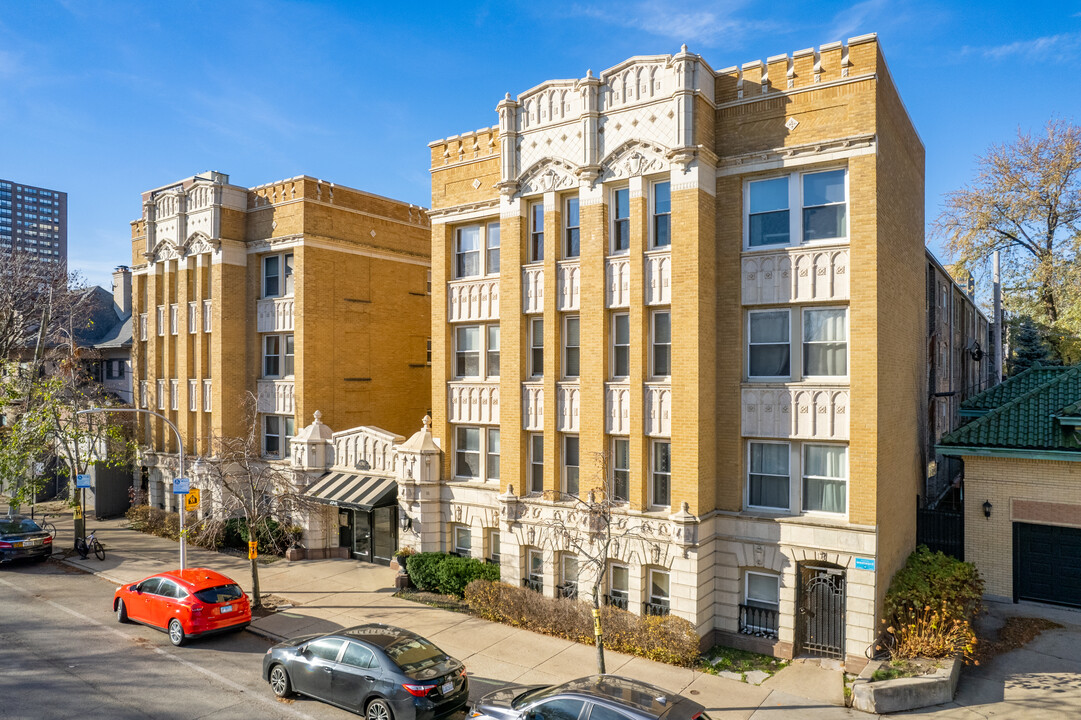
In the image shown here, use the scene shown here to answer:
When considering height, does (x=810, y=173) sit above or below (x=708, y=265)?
above

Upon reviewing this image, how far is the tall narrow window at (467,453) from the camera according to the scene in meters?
21.7

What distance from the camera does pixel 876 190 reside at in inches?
612

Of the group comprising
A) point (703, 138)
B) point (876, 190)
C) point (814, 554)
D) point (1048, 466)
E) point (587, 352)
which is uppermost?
point (703, 138)

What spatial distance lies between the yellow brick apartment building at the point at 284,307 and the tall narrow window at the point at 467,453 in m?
7.51

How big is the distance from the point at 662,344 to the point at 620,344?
1.25 m

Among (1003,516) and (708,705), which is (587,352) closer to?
(708,705)

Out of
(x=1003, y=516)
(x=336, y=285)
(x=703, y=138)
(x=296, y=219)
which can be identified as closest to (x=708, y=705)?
(x=1003, y=516)

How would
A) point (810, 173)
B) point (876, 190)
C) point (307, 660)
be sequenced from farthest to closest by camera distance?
point (810, 173)
point (876, 190)
point (307, 660)

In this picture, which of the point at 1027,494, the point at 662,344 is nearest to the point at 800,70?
the point at 662,344

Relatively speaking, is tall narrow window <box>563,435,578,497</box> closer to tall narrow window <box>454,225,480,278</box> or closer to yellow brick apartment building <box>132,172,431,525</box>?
tall narrow window <box>454,225,480,278</box>

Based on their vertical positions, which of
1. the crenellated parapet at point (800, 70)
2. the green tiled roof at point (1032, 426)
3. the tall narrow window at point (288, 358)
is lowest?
the green tiled roof at point (1032, 426)

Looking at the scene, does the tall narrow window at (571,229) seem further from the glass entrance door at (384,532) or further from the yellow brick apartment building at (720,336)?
the glass entrance door at (384,532)

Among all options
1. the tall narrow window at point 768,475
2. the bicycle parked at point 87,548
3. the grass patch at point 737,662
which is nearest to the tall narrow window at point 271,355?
the bicycle parked at point 87,548

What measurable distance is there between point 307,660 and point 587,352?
9.90 meters
